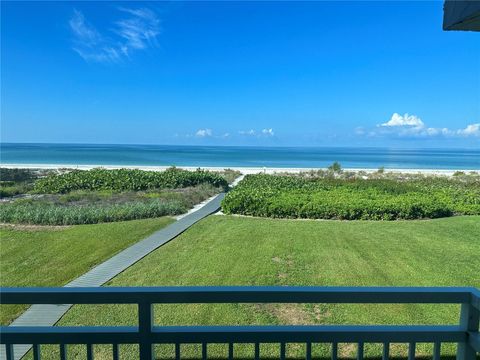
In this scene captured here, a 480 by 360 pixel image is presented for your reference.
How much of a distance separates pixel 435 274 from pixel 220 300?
5.51 meters

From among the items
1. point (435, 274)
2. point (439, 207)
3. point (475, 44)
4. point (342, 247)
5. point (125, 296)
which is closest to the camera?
point (125, 296)

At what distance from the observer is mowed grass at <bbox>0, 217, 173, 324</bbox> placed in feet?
18.8

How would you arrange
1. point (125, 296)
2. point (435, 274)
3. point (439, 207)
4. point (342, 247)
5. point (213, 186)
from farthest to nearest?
point (213, 186) < point (439, 207) < point (342, 247) < point (435, 274) < point (125, 296)

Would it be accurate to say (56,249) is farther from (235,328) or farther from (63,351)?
A: (235,328)

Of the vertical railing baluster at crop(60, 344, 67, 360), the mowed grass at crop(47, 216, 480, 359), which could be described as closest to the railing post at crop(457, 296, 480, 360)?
the vertical railing baluster at crop(60, 344, 67, 360)

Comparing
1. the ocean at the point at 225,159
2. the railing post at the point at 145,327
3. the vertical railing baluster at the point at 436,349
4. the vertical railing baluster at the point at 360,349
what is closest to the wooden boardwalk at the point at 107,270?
the railing post at the point at 145,327

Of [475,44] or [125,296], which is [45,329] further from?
[475,44]

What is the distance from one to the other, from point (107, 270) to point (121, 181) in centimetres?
1209

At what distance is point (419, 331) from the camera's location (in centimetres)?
148

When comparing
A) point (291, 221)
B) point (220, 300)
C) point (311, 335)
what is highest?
point (220, 300)

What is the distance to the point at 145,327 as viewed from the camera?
1440mm

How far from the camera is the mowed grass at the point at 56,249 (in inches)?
226

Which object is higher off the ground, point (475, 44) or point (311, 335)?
point (475, 44)

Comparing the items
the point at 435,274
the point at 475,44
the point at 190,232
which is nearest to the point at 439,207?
the point at 435,274
